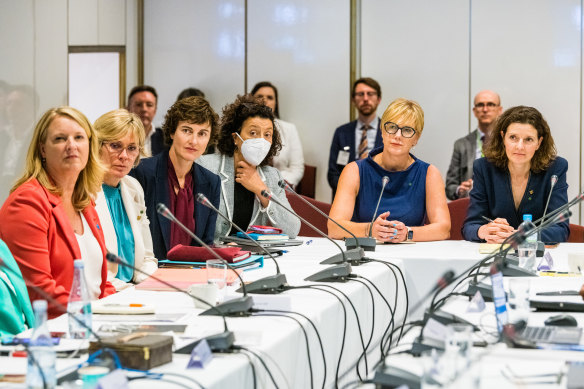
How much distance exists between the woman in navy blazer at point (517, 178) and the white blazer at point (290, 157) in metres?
2.56

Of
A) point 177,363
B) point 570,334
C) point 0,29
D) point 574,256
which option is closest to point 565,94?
point 574,256

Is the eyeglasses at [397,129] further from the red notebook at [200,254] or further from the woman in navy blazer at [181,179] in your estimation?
the red notebook at [200,254]

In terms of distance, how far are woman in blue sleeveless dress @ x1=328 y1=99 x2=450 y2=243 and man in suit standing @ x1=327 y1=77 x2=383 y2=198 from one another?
2.01m

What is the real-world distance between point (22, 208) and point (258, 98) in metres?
1.91

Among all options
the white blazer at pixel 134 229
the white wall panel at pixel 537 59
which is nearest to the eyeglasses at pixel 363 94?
the white wall panel at pixel 537 59

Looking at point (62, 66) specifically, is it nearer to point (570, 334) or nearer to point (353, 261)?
point (353, 261)

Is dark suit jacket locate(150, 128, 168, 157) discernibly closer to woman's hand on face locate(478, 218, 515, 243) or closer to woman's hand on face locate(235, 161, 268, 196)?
woman's hand on face locate(235, 161, 268, 196)

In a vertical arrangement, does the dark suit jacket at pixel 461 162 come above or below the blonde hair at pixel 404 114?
below

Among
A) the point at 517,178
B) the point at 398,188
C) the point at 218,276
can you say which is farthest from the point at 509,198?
the point at 218,276

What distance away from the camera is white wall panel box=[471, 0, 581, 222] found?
6.47 meters

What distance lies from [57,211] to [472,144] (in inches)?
164

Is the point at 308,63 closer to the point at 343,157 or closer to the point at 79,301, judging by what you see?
the point at 343,157

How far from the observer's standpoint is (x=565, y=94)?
6.48 meters

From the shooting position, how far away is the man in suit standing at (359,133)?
252 inches
